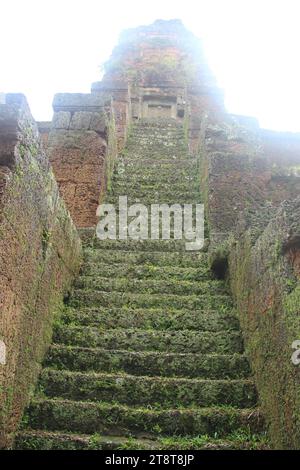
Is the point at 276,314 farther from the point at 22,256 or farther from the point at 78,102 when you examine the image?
the point at 78,102

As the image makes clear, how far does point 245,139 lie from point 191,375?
4710 mm

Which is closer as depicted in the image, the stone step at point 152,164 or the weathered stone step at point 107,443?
the weathered stone step at point 107,443

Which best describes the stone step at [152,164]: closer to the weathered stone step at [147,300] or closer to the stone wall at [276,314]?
the weathered stone step at [147,300]

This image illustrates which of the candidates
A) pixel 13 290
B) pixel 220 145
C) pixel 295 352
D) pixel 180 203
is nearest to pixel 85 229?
pixel 180 203

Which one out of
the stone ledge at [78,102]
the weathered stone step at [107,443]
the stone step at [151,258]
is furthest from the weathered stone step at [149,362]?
the stone ledge at [78,102]

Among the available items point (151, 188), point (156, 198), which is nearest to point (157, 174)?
point (151, 188)

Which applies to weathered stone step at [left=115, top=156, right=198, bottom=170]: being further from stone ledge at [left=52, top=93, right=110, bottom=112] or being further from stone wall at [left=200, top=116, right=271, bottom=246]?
stone wall at [left=200, top=116, right=271, bottom=246]

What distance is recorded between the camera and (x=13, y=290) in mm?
3105

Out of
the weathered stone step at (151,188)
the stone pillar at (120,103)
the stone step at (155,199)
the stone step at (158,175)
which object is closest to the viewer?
the stone step at (155,199)

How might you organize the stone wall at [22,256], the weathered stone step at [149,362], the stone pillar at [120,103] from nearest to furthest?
1. the stone wall at [22,256]
2. the weathered stone step at [149,362]
3. the stone pillar at [120,103]

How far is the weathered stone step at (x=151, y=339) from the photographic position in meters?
4.04

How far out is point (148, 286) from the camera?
5.00 m

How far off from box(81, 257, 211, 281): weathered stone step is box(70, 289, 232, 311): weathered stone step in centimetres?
45

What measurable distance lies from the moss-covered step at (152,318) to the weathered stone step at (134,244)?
1.48 meters
